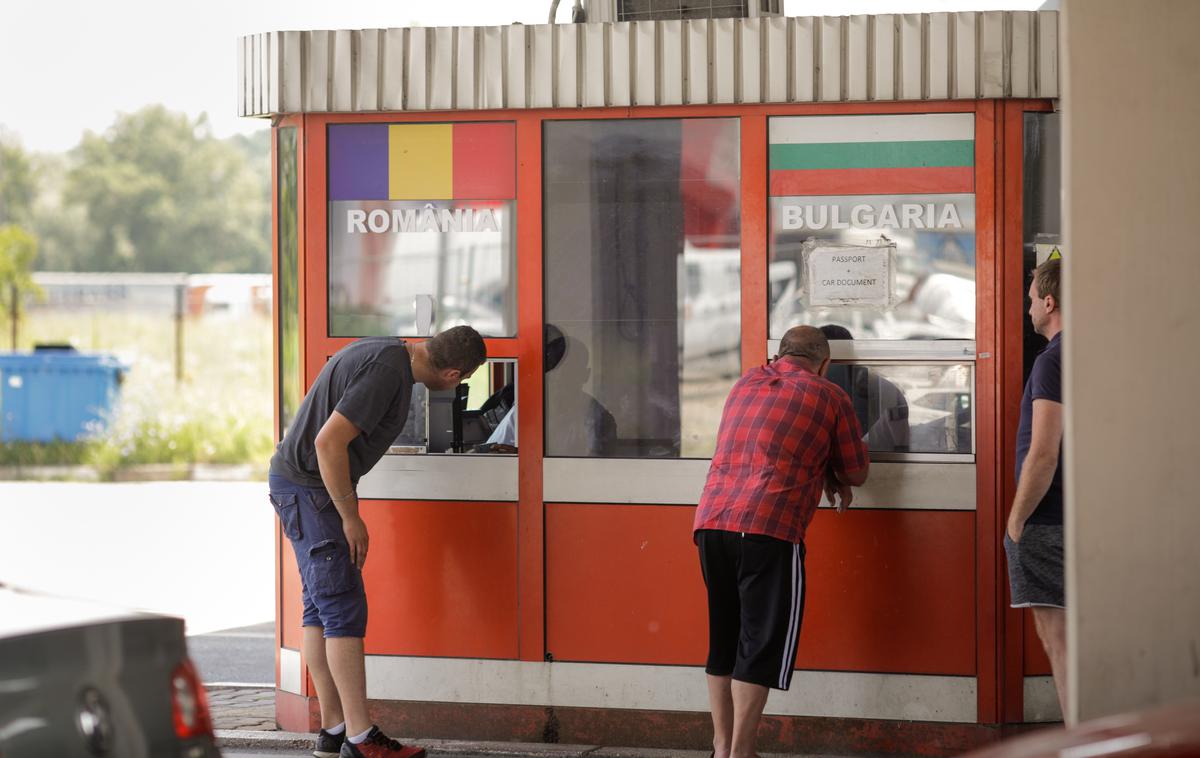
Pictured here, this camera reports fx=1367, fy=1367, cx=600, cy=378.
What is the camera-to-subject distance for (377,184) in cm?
577

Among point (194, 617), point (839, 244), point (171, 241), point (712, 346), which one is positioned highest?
point (171, 241)

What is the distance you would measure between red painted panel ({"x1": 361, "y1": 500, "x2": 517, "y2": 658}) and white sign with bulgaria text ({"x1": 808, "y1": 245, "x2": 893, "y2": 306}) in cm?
156

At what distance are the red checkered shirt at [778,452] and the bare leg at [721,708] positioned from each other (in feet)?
1.95

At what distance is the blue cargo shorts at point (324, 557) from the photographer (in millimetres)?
5137

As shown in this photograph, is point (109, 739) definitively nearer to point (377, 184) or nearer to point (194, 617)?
point (377, 184)

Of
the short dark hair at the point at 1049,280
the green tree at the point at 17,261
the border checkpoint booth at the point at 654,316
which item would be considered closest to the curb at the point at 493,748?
the border checkpoint booth at the point at 654,316

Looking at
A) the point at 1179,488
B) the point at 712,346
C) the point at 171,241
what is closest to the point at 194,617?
the point at 712,346

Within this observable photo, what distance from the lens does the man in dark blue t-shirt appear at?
4699mm

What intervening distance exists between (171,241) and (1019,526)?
188 ft

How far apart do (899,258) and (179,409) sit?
49.1 feet

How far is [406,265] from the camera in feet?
19.0

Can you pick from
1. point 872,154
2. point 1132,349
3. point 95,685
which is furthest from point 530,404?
point 95,685

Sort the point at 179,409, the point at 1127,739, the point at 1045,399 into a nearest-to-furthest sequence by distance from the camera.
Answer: the point at 1127,739
the point at 1045,399
the point at 179,409

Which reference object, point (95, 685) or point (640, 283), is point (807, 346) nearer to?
point (640, 283)
